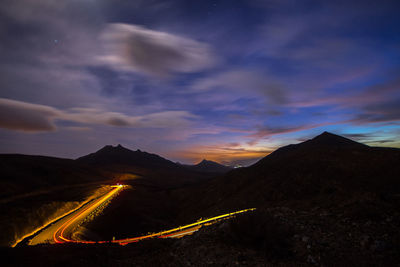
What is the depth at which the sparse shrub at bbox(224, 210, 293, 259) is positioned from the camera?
6.13m

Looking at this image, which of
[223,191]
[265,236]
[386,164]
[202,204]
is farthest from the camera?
[223,191]

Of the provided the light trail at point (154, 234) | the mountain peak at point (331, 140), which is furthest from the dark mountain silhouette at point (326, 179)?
the mountain peak at point (331, 140)

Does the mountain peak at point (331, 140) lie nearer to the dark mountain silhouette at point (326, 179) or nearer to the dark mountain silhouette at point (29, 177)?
the dark mountain silhouette at point (326, 179)

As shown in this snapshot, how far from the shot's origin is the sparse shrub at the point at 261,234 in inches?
241

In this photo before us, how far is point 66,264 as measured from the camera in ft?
22.5

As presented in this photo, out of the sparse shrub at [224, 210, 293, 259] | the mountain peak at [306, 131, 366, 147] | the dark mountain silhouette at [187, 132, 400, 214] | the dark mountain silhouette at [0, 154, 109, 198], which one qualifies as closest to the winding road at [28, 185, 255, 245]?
the dark mountain silhouette at [187, 132, 400, 214]

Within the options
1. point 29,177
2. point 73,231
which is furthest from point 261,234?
point 29,177

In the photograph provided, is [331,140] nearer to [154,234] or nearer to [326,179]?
[326,179]

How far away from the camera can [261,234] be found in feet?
22.7

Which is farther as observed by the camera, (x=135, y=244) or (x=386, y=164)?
(x=386, y=164)

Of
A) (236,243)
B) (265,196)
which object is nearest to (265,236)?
(236,243)

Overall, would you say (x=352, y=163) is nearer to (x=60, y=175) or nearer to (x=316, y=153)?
(x=316, y=153)

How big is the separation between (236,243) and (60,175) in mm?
94111

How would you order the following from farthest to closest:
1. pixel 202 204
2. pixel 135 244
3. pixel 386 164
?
1. pixel 202 204
2. pixel 386 164
3. pixel 135 244
